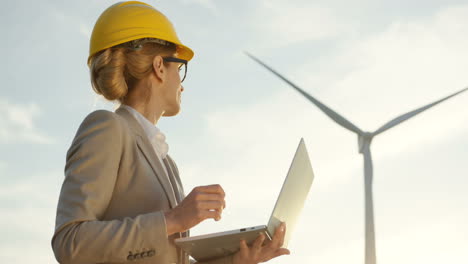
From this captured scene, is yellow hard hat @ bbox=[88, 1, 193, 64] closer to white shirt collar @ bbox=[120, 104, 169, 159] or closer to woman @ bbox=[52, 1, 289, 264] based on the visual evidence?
woman @ bbox=[52, 1, 289, 264]

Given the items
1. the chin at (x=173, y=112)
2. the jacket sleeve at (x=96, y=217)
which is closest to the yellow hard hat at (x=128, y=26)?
the chin at (x=173, y=112)

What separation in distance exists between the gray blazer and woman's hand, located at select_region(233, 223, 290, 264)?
445mm

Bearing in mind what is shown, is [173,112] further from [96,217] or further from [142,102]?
[96,217]

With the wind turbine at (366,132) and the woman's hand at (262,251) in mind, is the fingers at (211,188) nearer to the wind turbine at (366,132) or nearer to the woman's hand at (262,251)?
the woman's hand at (262,251)

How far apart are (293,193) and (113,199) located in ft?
4.68

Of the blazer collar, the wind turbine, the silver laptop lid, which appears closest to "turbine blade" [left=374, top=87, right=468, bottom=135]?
the wind turbine

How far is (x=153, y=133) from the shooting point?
589cm

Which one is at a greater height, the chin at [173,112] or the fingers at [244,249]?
the chin at [173,112]

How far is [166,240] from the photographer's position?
16.8 feet

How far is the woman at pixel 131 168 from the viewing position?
16.4ft

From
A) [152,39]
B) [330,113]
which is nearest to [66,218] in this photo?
[152,39]

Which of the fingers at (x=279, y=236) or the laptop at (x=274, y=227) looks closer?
the laptop at (x=274, y=227)

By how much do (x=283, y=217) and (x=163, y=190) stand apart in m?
0.96

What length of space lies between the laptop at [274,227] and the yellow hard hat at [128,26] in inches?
60.0
